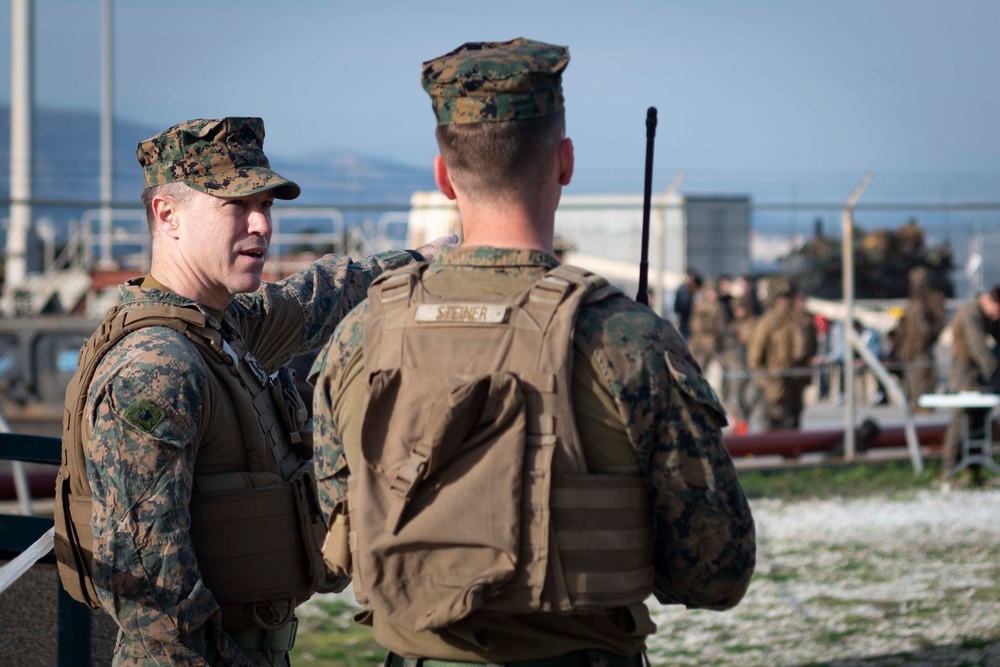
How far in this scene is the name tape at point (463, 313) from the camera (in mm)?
1898

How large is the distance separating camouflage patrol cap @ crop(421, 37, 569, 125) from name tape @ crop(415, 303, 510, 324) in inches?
12.1

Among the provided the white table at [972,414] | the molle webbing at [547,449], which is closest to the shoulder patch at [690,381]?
the molle webbing at [547,449]

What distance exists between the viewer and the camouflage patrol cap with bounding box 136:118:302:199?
8.99ft

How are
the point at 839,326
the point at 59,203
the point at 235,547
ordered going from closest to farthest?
1. the point at 235,547
2. the point at 59,203
3. the point at 839,326

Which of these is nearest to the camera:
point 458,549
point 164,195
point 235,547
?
point 458,549

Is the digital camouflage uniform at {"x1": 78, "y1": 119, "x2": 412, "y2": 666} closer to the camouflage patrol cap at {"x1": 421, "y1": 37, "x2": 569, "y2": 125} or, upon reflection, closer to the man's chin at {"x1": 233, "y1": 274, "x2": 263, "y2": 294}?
the man's chin at {"x1": 233, "y1": 274, "x2": 263, "y2": 294}

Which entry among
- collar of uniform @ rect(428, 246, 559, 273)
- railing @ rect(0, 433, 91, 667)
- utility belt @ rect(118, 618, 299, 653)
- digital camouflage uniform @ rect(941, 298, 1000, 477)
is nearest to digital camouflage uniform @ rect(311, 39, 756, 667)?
collar of uniform @ rect(428, 246, 559, 273)

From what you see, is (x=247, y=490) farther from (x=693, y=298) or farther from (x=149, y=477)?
(x=693, y=298)

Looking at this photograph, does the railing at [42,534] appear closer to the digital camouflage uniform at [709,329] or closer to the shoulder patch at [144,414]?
the shoulder patch at [144,414]

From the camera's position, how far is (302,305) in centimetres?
321

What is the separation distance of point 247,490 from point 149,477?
0.25 meters

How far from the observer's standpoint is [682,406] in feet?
6.23

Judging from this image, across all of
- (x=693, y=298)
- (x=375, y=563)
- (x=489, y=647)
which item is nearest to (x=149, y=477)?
(x=375, y=563)

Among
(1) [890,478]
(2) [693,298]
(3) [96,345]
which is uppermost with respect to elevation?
(3) [96,345]
